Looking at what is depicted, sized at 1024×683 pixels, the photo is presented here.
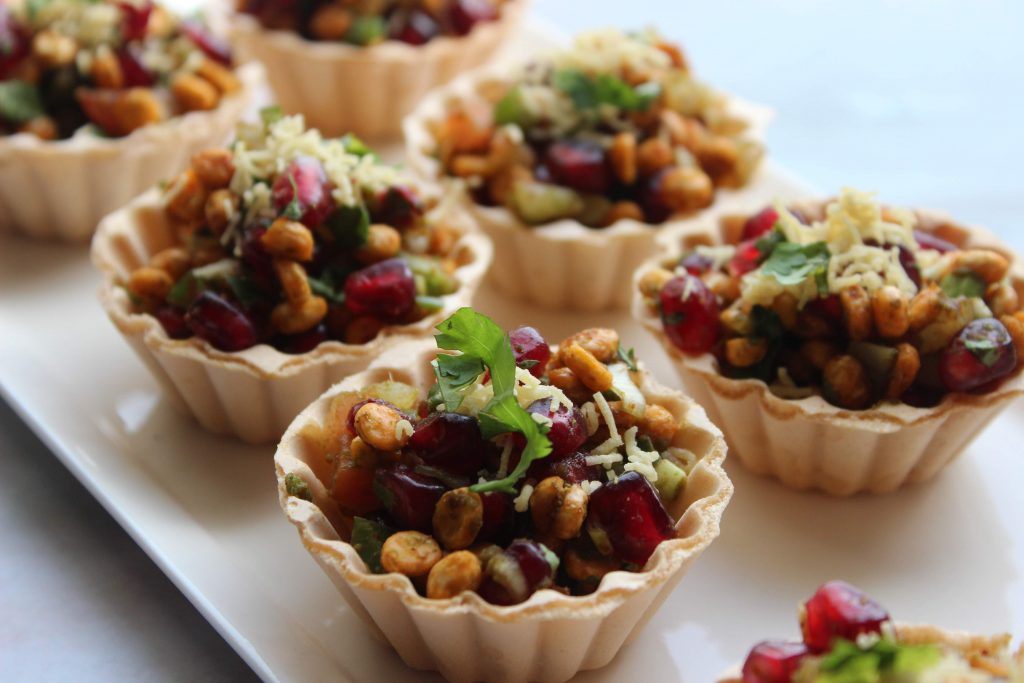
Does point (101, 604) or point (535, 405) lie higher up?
point (535, 405)

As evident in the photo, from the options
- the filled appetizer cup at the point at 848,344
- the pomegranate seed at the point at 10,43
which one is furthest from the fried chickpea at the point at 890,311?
the pomegranate seed at the point at 10,43

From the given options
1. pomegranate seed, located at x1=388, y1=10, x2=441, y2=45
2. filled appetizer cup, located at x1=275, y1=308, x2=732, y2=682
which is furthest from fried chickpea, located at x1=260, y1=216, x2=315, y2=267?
pomegranate seed, located at x1=388, y1=10, x2=441, y2=45

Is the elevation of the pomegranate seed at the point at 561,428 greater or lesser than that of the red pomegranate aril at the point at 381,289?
greater

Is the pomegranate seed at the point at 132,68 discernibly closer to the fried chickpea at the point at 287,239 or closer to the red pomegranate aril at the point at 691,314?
the fried chickpea at the point at 287,239

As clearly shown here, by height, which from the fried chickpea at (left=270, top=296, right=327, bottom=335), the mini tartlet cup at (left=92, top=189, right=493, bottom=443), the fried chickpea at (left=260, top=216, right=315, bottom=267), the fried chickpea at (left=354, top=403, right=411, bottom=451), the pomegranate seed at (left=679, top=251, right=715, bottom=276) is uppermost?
the fried chickpea at (left=260, top=216, right=315, bottom=267)

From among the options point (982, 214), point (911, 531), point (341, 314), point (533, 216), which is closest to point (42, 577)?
point (341, 314)

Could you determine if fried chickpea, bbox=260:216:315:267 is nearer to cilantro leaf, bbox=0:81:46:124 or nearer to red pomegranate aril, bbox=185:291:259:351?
red pomegranate aril, bbox=185:291:259:351

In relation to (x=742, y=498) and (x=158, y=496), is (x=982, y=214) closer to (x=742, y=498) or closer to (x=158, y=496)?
(x=742, y=498)
